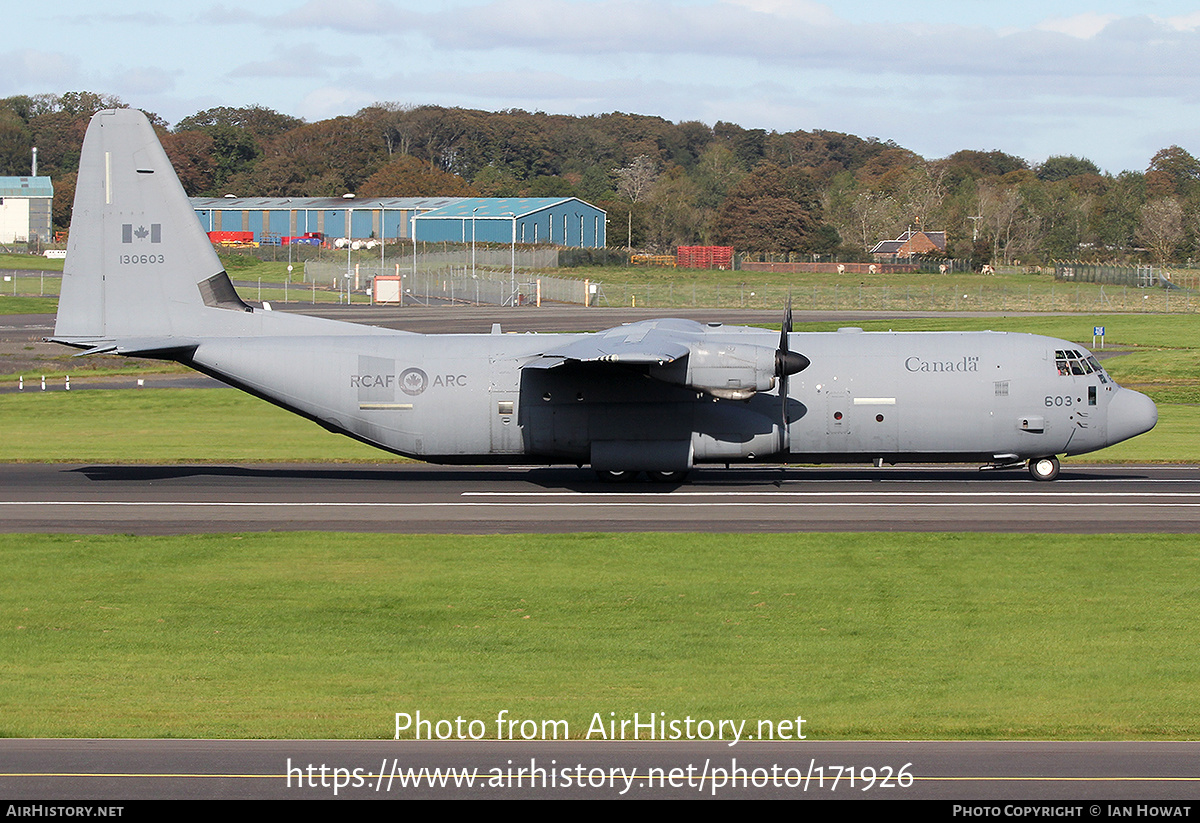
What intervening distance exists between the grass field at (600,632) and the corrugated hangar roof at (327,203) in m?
132

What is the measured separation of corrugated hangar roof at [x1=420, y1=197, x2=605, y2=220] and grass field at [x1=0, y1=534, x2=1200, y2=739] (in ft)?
397

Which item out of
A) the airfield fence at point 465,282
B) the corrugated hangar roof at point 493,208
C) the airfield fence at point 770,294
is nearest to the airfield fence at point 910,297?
the airfield fence at point 770,294

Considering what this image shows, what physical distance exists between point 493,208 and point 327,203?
30.2 metres

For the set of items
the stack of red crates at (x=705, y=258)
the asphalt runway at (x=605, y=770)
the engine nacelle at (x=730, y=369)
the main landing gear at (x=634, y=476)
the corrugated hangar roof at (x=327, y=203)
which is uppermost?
the corrugated hangar roof at (x=327, y=203)

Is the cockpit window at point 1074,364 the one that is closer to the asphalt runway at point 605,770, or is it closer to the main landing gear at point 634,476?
the main landing gear at point 634,476

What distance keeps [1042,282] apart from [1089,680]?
11657 centimetres

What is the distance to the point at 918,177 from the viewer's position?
184000 mm

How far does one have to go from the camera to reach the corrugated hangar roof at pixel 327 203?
502ft

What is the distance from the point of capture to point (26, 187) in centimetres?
18000

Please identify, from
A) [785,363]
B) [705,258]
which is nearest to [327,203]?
[705,258]

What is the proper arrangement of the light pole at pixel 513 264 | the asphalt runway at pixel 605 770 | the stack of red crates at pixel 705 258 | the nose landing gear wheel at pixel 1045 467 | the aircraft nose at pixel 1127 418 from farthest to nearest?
the stack of red crates at pixel 705 258, the light pole at pixel 513 264, the nose landing gear wheel at pixel 1045 467, the aircraft nose at pixel 1127 418, the asphalt runway at pixel 605 770

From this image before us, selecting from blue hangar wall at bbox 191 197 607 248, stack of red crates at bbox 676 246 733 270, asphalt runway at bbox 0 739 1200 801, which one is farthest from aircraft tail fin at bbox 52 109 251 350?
stack of red crates at bbox 676 246 733 270

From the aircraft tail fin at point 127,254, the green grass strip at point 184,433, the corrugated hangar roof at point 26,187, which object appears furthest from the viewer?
the corrugated hangar roof at point 26,187

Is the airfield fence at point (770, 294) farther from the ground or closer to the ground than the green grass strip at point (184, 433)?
farther from the ground
